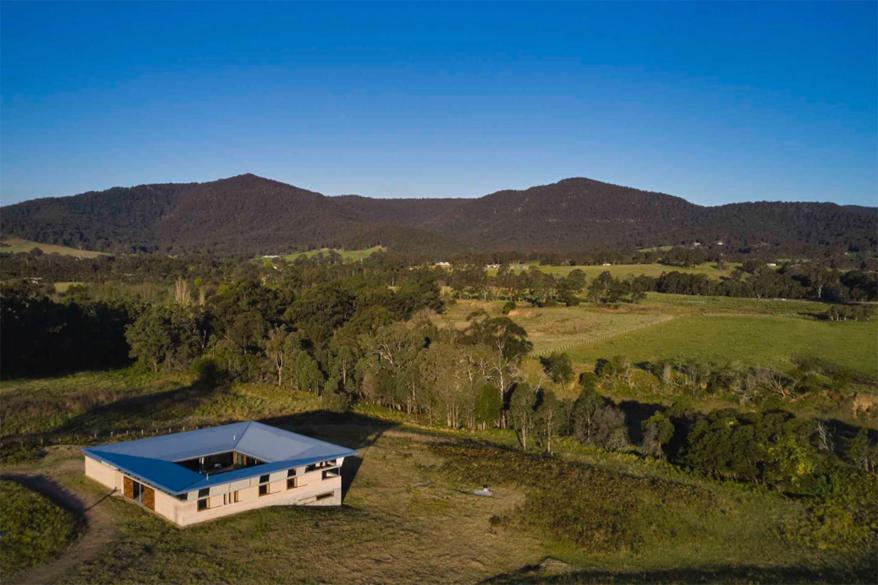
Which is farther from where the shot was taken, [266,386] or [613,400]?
[266,386]

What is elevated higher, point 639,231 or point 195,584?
point 639,231

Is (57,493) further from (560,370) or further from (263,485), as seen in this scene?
(560,370)

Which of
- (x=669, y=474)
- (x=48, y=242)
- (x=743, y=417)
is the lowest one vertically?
(x=669, y=474)

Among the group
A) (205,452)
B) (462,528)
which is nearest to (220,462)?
(205,452)

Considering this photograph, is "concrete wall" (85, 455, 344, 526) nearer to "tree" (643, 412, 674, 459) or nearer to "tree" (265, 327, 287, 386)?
"tree" (643, 412, 674, 459)

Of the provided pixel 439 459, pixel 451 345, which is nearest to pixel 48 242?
pixel 451 345

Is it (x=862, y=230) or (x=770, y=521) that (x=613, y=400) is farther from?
(x=862, y=230)
